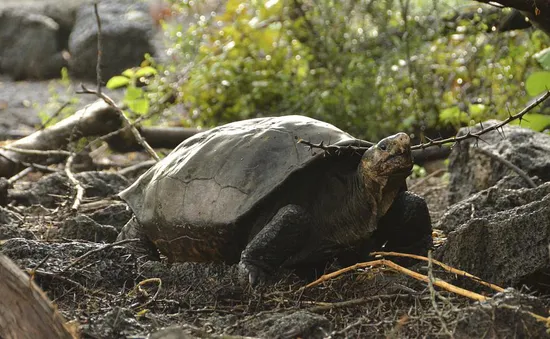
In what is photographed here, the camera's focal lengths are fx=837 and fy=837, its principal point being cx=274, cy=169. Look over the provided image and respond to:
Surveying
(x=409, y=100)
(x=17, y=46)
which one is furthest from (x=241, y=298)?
(x=17, y=46)

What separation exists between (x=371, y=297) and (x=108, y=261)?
1152mm

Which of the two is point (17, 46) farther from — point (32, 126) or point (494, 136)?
point (494, 136)

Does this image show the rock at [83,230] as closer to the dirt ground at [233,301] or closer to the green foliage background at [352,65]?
the dirt ground at [233,301]

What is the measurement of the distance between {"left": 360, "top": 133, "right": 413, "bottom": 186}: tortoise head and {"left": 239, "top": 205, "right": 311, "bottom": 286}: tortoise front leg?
0.32 m

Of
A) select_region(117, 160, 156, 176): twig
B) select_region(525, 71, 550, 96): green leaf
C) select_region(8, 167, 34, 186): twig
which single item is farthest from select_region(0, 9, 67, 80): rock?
select_region(525, 71, 550, 96): green leaf

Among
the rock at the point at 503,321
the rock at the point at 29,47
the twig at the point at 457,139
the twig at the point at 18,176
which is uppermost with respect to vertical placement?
the twig at the point at 457,139

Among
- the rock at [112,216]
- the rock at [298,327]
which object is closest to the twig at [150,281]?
the rock at [298,327]

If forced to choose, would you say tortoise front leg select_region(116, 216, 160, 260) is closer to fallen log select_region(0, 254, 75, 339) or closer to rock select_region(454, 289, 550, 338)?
fallen log select_region(0, 254, 75, 339)

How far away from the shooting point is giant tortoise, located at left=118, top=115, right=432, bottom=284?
330 centimetres

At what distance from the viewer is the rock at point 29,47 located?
482 inches

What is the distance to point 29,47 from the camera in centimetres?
1236

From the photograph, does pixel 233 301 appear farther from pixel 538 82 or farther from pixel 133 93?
pixel 133 93

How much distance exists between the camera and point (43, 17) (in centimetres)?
1291

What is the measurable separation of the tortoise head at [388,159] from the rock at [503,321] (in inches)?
35.0
